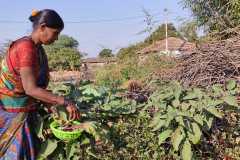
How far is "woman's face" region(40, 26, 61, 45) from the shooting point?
3217 mm

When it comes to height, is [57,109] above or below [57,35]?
below

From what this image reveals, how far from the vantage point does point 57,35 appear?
10.7 feet

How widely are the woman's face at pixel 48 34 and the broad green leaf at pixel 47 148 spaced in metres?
0.71

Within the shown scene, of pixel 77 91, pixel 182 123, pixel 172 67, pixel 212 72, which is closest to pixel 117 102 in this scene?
pixel 77 91

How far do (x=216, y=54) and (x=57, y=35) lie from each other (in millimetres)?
2143

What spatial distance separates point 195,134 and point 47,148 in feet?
3.46

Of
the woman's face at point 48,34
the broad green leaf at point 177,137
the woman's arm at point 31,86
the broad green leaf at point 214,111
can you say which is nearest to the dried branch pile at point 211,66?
the broad green leaf at point 214,111

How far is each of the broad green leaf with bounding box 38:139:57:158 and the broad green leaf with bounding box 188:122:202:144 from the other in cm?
98

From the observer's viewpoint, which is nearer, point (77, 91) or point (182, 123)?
point (182, 123)

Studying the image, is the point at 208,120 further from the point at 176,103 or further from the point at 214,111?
the point at 176,103

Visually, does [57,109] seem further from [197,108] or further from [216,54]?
[216,54]

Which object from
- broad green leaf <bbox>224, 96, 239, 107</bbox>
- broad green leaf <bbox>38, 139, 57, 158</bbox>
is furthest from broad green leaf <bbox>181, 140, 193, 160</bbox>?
broad green leaf <bbox>38, 139, 57, 158</bbox>

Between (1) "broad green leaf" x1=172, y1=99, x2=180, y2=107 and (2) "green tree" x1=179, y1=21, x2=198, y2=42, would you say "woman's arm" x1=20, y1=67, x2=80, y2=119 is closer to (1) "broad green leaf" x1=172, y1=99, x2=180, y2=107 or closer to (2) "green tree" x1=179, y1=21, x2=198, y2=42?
(1) "broad green leaf" x1=172, y1=99, x2=180, y2=107

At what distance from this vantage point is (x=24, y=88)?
10.2ft
